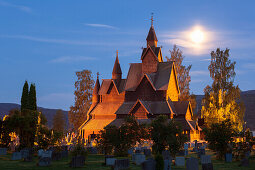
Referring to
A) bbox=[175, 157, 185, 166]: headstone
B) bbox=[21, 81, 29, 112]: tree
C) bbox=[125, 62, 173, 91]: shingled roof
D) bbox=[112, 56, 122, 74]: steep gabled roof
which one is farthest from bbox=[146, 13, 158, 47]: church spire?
bbox=[175, 157, 185, 166]: headstone

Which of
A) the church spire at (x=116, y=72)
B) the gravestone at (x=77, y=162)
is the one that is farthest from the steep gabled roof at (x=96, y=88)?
the gravestone at (x=77, y=162)

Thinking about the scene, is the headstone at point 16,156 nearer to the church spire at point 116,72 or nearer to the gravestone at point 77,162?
the gravestone at point 77,162

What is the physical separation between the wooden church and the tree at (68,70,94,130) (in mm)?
9289

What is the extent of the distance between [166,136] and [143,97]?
39343 mm

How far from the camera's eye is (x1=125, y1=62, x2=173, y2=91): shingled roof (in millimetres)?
67812

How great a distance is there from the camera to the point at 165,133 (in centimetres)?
2934

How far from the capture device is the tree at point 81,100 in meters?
85.2

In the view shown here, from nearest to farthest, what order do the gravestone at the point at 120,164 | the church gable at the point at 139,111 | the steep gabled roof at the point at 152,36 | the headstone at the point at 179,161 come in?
the gravestone at the point at 120,164 → the headstone at the point at 179,161 → the church gable at the point at 139,111 → the steep gabled roof at the point at 152,36

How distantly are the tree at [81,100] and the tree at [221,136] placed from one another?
57.1 meters

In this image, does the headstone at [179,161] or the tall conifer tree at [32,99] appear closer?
the headstone at [179,161]

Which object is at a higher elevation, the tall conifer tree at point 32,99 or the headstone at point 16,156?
the tall conifer tree at point 32,99

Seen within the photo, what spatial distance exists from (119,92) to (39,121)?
1453 inches

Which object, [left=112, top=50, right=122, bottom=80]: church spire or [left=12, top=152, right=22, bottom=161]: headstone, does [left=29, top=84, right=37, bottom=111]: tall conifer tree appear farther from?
[left=112, top=50, right=122, bottom=80]: church spire

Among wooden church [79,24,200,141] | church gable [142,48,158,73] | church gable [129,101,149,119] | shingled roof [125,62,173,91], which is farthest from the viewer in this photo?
church gable [142,48,158,73]
